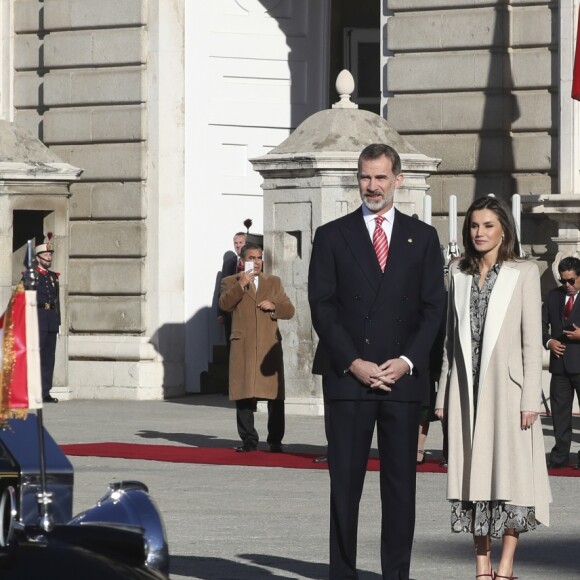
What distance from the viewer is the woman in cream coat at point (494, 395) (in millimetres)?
7617

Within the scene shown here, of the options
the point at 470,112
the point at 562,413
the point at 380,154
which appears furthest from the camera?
the point at 470,112

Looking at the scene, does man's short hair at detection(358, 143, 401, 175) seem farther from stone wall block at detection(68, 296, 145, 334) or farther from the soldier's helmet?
stone wall block at detection(68, 296, 145, 334)

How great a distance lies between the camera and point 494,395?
7621 mm

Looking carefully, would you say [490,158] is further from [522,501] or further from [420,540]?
[522,501]

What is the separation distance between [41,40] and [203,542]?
1301 centimetres

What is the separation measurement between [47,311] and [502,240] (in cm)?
1231

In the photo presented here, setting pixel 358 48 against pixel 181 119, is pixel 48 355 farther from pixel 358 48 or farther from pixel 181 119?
pixel 358 48

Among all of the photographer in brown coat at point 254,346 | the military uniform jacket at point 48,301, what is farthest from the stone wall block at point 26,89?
the photographer in brown coat at point 254,346

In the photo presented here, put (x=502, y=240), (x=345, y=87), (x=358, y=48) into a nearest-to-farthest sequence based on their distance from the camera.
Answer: (x=502, y=240) < (x=345, y=87) < (x=358, y=48)

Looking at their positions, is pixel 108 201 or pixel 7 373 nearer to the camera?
pixel 7 373

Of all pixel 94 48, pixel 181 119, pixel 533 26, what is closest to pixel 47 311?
pixel 181 119

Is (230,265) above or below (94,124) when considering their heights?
below

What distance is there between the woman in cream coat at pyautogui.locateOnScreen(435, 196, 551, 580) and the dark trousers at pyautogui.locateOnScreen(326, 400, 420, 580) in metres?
0.20

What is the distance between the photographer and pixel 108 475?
1248cm
